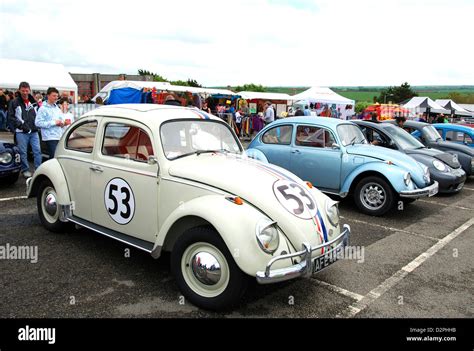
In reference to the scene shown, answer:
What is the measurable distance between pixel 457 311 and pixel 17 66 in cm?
2009

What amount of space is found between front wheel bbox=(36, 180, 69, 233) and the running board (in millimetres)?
423

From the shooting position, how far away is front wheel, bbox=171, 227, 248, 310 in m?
3.26

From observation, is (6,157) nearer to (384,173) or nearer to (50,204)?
(50,204)

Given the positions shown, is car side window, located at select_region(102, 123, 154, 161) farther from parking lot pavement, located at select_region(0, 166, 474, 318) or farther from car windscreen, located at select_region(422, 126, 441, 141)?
car windscreen, located at select_region(422, 126, 441, 141)

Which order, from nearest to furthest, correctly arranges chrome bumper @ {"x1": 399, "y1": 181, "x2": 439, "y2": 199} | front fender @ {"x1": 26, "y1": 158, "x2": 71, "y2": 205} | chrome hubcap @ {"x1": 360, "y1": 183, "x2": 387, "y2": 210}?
front fender @ {"x1": 26, "y1": 158, "x2": 71, "y2": 205} < chrome bumper @ {"x1": 399, "y1": 181, "x2": 439, "y2": 199} < chrome hubcap @ {"x1": 360, "y1": 183, "x2": 387, "y2": 210}

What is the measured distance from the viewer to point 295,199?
3.76m

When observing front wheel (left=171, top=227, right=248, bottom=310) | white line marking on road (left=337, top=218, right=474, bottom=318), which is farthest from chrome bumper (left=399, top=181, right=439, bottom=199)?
front wheel (left=171, top=227, right=248, bottom=310)

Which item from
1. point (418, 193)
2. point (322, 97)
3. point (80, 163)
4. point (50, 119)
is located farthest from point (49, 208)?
point (322, 97)

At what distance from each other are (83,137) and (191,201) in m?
2.07

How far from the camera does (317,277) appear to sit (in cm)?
430

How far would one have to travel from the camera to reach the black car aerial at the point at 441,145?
10148 mm

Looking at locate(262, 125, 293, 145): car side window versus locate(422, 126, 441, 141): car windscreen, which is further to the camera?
locate(422, 126, 441, 141): car windscreen

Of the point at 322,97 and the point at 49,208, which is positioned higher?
the point at 322,97

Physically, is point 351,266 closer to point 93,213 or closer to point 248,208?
point 248,208
